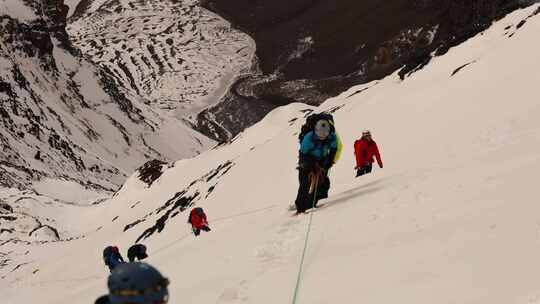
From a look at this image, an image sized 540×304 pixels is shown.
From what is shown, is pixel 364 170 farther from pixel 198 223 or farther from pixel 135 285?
pixel 135 285

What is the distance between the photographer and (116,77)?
5167 inches

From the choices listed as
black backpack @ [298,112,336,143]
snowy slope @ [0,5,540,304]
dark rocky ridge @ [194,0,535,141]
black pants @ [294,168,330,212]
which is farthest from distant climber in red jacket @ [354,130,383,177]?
dark rocky ridge @ [194,0,535,141]

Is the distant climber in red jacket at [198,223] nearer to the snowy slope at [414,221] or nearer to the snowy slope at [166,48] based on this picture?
the snowy slope at [414,221]

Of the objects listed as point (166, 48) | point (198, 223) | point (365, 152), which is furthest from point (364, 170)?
point (166, 48)

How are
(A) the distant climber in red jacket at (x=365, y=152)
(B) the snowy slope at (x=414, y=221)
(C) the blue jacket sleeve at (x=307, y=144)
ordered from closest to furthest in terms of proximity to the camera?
(B) the snowy slope at (x=414, y=221)
(C) the blue jacket sleeve at (x=307, y=144)
(A) the distant climber in red jacket at (x=365, y=152)

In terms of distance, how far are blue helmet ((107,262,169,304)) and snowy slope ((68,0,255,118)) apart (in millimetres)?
110397

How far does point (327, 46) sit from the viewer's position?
426ft

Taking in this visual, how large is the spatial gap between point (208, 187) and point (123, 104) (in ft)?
201

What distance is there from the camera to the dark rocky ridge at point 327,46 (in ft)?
359

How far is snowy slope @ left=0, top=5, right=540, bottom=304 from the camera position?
5969mm

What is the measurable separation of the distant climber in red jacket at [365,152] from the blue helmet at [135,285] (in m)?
10.9

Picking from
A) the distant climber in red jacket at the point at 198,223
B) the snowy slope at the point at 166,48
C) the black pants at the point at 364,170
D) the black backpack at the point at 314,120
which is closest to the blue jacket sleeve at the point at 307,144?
the black backpack at the point at 314,120

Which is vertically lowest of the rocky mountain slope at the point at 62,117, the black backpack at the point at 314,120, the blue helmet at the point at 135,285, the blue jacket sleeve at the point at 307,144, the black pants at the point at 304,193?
the black pants at the point at 304,193

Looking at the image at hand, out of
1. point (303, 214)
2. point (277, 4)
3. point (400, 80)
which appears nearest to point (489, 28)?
point (400, 80)
